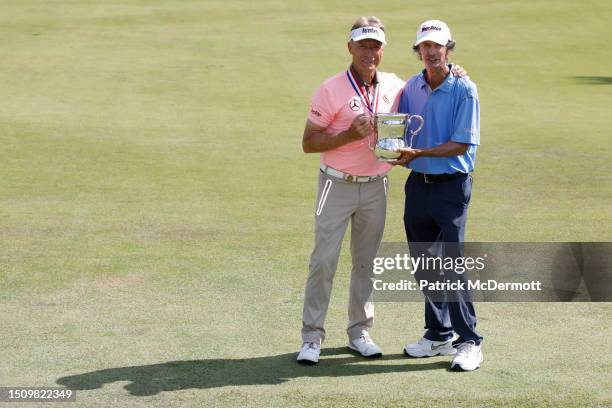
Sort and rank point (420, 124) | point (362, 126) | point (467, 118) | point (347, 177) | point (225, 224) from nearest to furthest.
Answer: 1. point (362, 126)
2. point (467, 118)
3. point (420, 124)
4. point (347, 177)
5. point (225, 224)

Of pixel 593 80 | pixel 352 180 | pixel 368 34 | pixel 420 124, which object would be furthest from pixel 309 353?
pixel 593 80

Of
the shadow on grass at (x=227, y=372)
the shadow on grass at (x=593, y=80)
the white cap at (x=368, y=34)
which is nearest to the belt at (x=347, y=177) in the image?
the white cap at (x=368, y=34)

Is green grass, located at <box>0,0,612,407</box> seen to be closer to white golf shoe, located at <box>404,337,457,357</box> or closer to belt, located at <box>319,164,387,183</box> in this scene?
white golf shoe, located at <box>404,337,457,357</box>

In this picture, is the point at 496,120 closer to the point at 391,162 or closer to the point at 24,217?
the point at 24,217

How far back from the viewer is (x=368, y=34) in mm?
6707

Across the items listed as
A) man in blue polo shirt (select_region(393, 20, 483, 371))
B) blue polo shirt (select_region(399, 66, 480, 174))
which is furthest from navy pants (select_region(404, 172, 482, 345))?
blue polo shirt (select_region(399, 66, 480, 174))

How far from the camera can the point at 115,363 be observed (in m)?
6.86

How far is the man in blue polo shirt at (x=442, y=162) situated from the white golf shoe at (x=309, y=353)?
0.61m

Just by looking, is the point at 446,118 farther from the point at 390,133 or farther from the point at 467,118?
the point at 390,133

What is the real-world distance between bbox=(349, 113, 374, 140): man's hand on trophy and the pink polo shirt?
84mm

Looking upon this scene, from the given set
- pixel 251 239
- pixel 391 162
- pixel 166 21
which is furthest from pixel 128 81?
pixel 391 162

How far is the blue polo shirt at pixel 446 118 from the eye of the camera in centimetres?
671

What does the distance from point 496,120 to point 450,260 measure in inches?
479

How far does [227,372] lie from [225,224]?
4.30 meters
